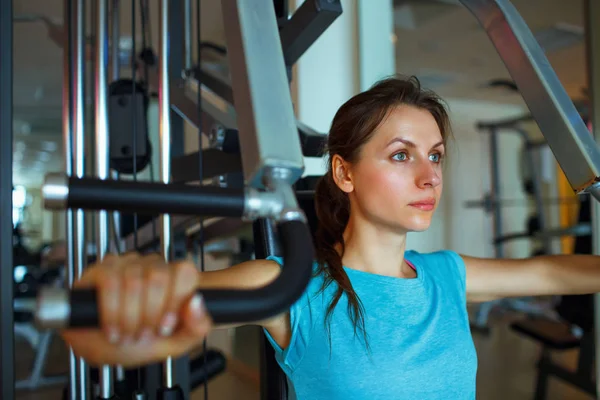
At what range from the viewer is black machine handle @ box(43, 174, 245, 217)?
0.37 m

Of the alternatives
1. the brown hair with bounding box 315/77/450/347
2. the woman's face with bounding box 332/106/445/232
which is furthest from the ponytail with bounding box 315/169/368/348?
the woman's face with bounding box 332/106/445/232

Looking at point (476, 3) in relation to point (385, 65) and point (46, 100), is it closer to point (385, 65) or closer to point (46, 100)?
point (385, 65)

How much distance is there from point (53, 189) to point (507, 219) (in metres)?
7.61

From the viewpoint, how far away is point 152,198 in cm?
38

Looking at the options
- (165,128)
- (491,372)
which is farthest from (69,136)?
(491,372)

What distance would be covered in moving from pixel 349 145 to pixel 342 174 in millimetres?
65

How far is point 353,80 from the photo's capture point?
1.62 meters

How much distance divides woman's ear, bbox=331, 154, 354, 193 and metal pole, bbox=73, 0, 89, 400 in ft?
1.88

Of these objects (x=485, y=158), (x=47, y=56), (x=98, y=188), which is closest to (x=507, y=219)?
(x=485, y=158)

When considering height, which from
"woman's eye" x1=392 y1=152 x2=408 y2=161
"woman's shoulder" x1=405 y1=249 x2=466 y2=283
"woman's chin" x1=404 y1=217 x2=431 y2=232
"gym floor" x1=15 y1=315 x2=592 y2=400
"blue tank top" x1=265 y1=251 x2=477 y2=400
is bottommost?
"gym floor" x1=15 y1=315 x2=592 y2=400

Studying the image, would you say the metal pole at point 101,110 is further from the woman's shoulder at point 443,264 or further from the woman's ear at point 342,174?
the woman's shoulder at point 443,264

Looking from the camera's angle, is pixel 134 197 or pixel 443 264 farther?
pixel 443 264

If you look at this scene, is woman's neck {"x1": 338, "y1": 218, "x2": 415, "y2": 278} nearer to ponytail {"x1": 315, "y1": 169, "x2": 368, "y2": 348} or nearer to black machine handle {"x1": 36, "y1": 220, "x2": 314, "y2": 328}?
ponytail {"x1": 315, "y1": 169, "x2": 368, "y2": 348}

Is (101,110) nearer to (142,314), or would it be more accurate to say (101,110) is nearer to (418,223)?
(418,223)
